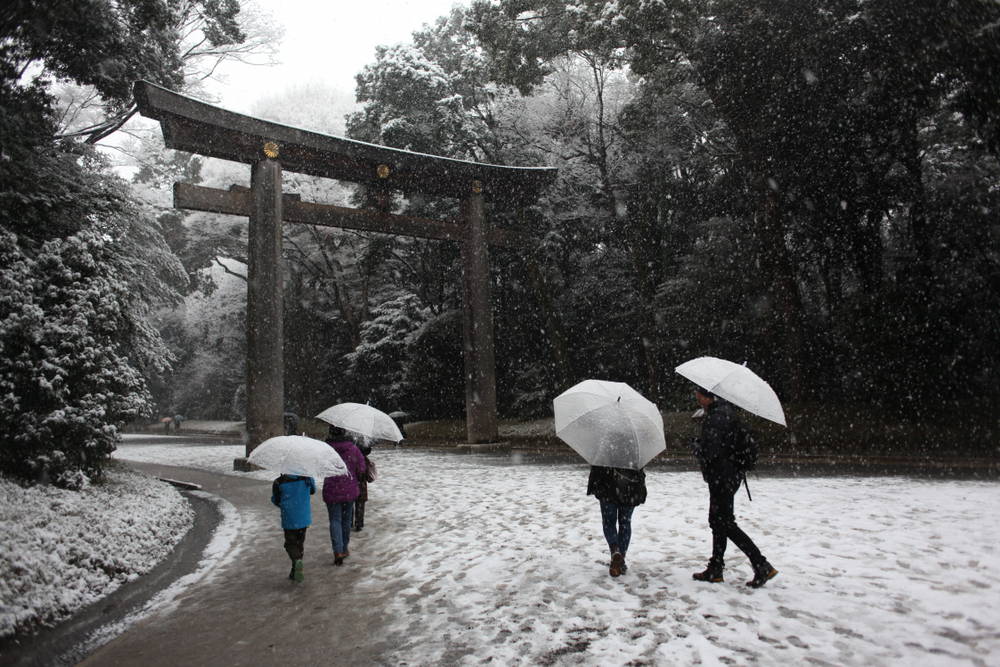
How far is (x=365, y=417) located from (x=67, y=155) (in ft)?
28.6

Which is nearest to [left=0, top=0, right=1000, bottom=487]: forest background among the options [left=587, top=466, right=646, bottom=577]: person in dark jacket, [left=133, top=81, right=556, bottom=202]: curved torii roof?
[left=133, top=81, right=556, bottom=202]: curved torii roof

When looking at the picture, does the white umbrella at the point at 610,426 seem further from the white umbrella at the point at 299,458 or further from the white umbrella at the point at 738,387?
the white umbrella at the point at 299,458

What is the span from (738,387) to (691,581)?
1.61 meters

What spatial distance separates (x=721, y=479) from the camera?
458 cm

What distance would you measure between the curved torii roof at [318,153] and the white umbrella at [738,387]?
37.5 ft

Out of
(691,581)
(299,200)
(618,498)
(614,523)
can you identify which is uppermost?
(299,200)

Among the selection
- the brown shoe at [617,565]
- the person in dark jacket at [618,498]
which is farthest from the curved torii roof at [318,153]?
the brown shoe at [617,565]

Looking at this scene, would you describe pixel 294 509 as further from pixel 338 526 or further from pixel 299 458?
pixel 338 526

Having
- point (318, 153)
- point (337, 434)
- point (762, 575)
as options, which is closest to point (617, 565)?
point (762, 575)

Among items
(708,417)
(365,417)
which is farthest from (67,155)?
(708,417)

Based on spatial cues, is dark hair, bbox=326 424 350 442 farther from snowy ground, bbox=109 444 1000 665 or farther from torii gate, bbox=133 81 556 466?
torii gate, bbox=133 81 556 466

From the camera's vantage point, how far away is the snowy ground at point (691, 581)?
363cm

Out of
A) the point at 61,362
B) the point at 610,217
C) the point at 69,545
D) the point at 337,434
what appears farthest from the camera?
the point at 610,217

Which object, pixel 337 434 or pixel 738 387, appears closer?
pixel 738 387
